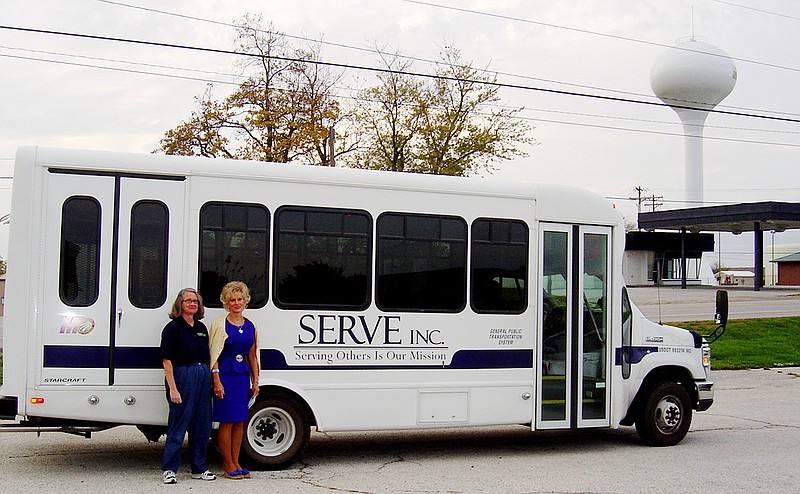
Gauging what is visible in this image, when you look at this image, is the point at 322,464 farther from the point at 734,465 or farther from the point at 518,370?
the point at 734,465

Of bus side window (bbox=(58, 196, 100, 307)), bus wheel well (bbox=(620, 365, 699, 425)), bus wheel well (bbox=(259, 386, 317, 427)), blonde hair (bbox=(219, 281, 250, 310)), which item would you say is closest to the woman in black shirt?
blonde hair (bbox=(219, 281, 250, 310))

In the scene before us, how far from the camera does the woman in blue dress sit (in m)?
7.95

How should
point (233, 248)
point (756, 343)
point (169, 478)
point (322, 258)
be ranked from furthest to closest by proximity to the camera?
point (756, 343) → point (322, 258) → point (233, 248) → point (169, 478)

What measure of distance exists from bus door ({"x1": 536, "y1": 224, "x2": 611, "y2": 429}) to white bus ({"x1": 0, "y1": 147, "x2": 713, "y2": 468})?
0.02m

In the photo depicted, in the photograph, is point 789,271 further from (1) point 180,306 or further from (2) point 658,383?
(1) point 180,306

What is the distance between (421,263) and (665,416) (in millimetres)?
3491

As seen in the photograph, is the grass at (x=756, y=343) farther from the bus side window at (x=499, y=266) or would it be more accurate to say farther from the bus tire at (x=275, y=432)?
the bus tire at (x=275, y=432)

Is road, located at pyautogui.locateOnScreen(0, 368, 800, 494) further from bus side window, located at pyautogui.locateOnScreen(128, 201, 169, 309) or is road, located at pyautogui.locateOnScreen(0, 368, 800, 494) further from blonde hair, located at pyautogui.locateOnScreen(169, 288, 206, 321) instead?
bus side window, located at pyautogui.locateOnScreen(128, 201, 169, 309)

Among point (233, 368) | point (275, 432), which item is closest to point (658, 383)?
point (275, 432)

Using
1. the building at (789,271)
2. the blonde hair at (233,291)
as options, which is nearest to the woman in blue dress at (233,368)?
the blonde hair at (233,291)

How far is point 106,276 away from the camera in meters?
7.91

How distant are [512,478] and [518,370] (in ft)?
4.44

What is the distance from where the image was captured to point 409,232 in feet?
29.5

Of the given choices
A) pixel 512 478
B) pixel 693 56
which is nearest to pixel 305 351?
pixel 512 478
